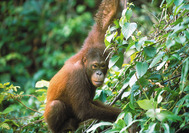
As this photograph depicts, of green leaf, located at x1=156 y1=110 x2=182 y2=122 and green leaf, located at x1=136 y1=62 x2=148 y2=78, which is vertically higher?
green leaf, located at x1=136 y1=62 x2=148 y2=78

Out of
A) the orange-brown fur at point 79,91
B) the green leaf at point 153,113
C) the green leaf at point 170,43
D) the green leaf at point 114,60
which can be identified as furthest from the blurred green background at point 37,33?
the green leaf at point 153,113

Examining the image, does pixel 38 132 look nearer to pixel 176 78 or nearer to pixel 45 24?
pixel 176 78

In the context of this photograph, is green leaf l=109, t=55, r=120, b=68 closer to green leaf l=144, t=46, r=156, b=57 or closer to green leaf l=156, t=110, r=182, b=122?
green leaf l=144, t=46, r=156, b=57

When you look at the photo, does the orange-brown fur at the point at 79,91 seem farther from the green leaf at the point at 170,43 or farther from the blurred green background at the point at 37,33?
the blurred green background at the point at 37,33

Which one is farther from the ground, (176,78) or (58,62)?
(176,78)

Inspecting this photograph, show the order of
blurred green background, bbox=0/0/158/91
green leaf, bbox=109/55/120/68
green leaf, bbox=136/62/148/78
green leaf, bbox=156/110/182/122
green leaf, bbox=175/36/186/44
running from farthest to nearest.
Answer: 1. blurred green background, bbox=0/0/158/91
2. green leaf, bbox=109/55/120/68
3. green leaf, bbox=136/62/148/78
4. green leaf, bbox=175/36/186/44
5. green leaf, bbox=156/110/182/122

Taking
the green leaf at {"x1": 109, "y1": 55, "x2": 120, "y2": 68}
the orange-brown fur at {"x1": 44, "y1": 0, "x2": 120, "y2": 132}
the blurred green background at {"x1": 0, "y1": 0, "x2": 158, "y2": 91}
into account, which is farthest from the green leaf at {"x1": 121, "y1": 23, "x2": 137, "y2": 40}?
the blurred green background at {"x1": 0, "y1": 0, "x2": 158, "y2": 91}

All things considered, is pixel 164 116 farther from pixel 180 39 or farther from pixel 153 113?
pixel 180 39

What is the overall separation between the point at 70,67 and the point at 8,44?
6.85 m

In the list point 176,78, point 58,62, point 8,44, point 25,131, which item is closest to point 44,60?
point 58,62

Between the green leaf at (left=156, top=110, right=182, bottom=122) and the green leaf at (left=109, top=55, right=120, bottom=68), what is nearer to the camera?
the green leaf at (left=156, top=110, right=182, bottom=122)

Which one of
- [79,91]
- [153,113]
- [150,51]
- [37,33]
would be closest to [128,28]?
[150,51]

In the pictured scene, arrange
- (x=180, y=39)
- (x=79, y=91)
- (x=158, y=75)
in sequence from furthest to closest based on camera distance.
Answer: (x=79, y=91)
(x=158, y=75)
(x=180, y=39)

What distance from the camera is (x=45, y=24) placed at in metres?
10.2
